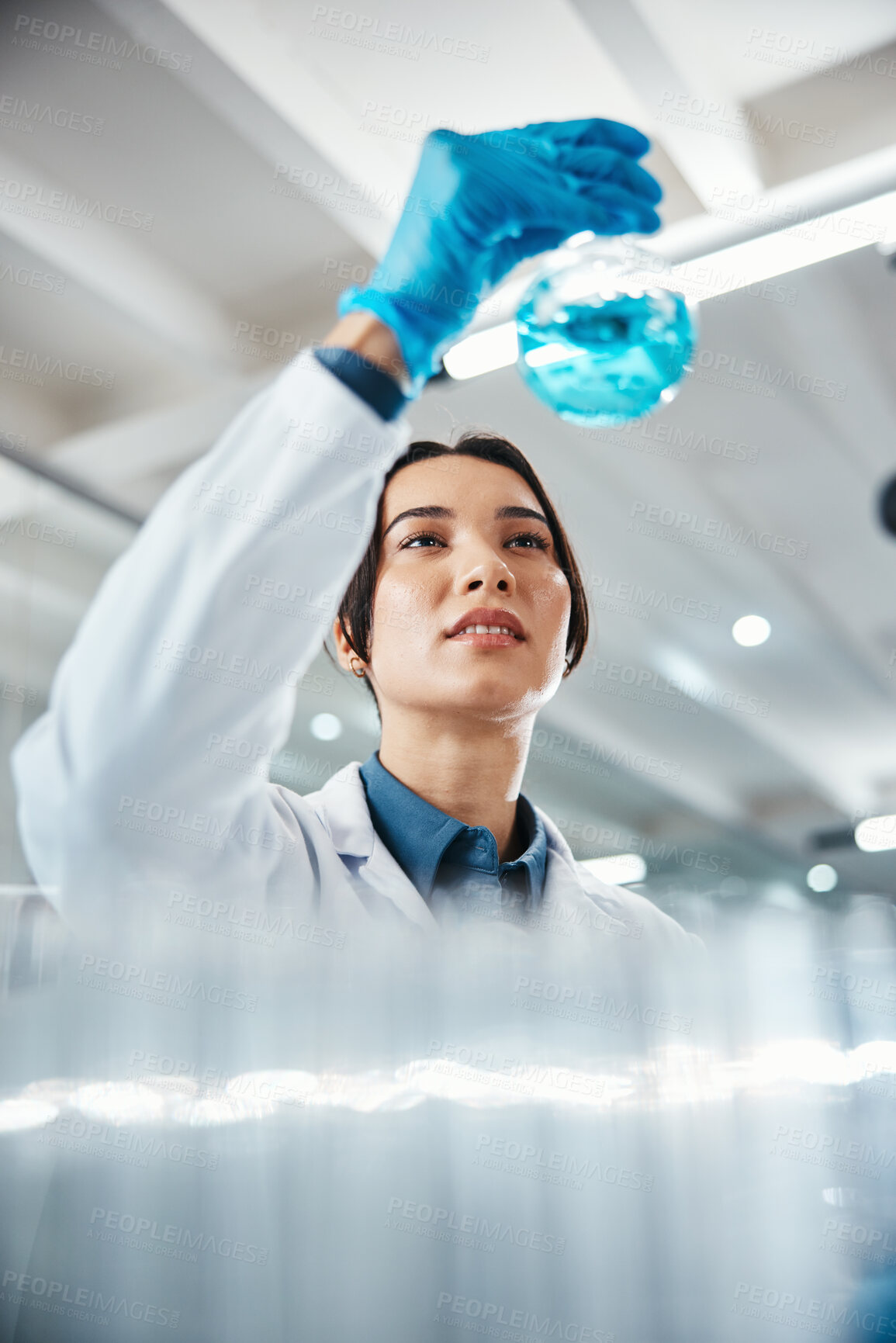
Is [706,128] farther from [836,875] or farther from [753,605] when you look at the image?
[836,875]

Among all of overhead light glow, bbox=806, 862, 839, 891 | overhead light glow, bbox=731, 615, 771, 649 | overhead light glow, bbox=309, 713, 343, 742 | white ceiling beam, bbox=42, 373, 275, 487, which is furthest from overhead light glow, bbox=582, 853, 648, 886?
white ceiling beam, bbox=42, 373, 275, 487

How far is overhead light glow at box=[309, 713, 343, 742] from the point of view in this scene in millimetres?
3953

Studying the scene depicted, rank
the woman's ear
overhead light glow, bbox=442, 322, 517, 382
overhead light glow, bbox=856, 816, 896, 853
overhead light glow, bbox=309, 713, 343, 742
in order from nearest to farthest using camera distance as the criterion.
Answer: the woman's ear, overhead light glow, bbox=442, 322, 517, 382, overhead light glow, bbox=309, 713, 343, 742, overhead light glow, bbox=856, 816, 896, 853

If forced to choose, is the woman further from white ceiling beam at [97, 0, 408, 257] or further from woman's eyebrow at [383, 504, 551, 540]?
white ceiling beam at [97, 0, 408, 257]

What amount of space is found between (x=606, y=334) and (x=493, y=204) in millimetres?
269

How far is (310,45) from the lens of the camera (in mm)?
1550

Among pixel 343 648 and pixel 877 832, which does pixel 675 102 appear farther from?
pixel 877 832

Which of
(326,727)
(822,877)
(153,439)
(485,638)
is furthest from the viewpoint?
(822,877)

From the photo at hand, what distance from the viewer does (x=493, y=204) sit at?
1021mm

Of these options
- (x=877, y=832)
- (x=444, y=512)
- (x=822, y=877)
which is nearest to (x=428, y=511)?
(x=444, y=512)

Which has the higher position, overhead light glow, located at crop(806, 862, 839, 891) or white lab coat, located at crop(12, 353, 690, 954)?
overhead light glow, located at crop(806, 862, 839, 891)

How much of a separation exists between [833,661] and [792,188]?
95.1 inches

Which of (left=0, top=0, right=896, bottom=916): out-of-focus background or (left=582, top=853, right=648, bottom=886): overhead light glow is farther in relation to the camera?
(left=582, top=853, right=648, bottom=886): overhead light glow

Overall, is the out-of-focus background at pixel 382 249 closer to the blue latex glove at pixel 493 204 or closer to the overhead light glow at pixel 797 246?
the overhead light glow at pixel 797 246
